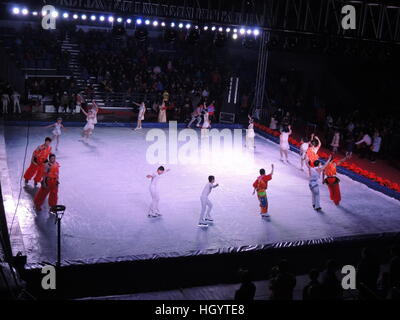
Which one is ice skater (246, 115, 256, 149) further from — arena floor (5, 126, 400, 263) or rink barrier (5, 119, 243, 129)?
rink barrier (5, 119, 243, 129)

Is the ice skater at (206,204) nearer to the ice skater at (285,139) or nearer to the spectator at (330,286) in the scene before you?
the spectator at (330,286)

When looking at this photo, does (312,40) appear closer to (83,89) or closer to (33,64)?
(83,89)

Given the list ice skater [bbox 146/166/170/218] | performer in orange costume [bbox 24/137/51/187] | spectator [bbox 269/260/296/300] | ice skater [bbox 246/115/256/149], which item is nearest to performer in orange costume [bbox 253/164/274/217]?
ice skater [bbox 146/166/170/218]


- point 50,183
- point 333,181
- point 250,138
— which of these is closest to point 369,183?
point 333,181

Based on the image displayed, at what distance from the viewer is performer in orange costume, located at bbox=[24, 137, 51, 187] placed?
41.9 feet

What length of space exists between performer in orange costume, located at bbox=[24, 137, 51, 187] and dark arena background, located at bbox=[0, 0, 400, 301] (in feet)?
0.17

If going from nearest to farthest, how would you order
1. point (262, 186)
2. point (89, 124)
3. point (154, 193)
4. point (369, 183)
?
1. point (154, 193)
2. point (262, 186)
3. point (369, 183)
4. point (89, 124)

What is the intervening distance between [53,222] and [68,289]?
9.14ft

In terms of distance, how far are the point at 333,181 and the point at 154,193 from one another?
16.2 feet

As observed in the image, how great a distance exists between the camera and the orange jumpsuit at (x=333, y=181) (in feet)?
43.4

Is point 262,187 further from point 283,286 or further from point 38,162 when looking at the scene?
point 38,162

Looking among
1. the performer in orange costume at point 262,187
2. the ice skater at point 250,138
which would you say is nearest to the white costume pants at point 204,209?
the performer in orange costume at point 262,187

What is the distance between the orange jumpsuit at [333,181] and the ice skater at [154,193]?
460 cm

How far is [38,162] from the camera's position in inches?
504
